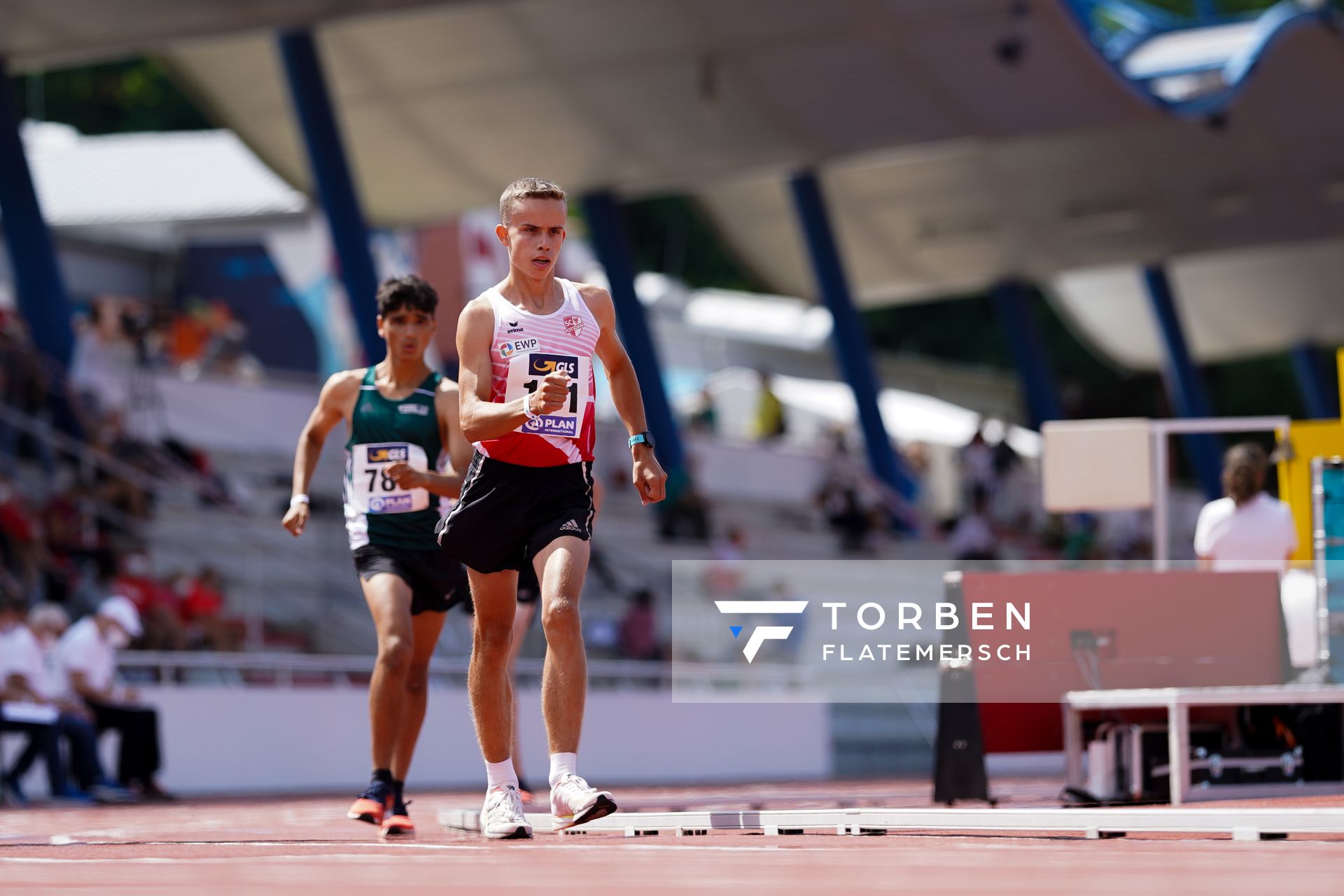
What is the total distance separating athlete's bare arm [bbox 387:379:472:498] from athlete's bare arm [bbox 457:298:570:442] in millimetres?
1011

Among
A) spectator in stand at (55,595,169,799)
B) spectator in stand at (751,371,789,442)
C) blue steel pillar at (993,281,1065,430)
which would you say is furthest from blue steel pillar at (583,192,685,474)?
spectator in stand at (55,595,169,799)

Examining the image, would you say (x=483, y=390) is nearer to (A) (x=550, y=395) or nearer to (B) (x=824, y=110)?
(A) (x=550, y=395)

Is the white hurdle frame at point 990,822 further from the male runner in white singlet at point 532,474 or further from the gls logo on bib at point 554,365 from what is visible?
the gls logo on bib at point 554,365

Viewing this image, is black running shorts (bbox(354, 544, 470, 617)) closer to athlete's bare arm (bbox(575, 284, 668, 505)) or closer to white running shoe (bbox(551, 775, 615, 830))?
athlete's bare arm (bbox(575, 284, 668, 505))

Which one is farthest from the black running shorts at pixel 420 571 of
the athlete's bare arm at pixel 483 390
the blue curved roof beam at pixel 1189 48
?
the blue curved roof beam at pixel 1189 48

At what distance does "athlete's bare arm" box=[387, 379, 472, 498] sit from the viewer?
8.30m

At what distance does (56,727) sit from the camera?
1427 cm

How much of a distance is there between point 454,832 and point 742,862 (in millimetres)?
2565

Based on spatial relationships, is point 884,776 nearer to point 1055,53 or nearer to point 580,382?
point 1055,53

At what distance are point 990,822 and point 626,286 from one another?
66.0 feet

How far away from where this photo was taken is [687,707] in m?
19.5

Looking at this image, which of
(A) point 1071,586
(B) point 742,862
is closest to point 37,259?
(A) point 1071,586

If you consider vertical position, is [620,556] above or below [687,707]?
above

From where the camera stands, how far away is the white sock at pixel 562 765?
6973mm
